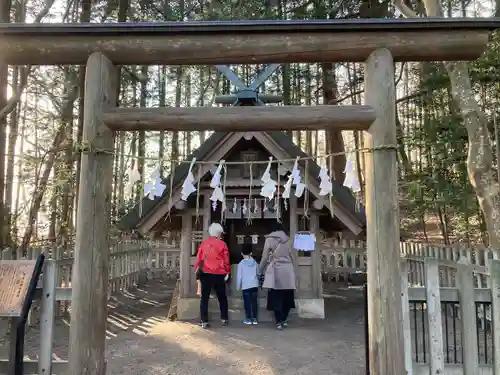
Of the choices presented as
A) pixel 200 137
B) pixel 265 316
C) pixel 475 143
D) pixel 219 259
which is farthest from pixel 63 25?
pixel 200 137

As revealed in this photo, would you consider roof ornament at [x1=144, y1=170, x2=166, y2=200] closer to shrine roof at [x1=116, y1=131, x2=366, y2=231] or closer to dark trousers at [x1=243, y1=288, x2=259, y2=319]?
shrine roof at [x1=116, y1=131, x2=366, y2=231]

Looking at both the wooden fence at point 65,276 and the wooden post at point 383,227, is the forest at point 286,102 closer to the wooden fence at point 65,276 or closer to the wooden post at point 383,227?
the wooden fence at point 65,276

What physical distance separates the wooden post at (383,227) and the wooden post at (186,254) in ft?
18.4

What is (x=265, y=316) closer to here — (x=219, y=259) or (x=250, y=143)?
(x=219, y=259)

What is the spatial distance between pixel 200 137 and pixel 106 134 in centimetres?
2230

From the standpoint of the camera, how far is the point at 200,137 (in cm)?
2659

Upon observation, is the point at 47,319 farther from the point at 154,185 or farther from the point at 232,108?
the point at 232,108

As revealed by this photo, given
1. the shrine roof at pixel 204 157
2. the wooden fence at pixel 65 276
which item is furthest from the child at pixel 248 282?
the wooden fence at pixel 65 276

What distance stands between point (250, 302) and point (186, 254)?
6.26ft

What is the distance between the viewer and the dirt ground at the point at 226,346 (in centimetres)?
574

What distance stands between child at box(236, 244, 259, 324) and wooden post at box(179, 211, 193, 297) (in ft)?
4.87

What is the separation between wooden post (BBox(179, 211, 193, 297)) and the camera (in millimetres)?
9125

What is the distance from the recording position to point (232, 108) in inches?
179

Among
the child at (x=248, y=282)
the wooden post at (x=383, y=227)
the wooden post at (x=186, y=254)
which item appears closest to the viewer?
the wooden post at (x=383, y=227)
